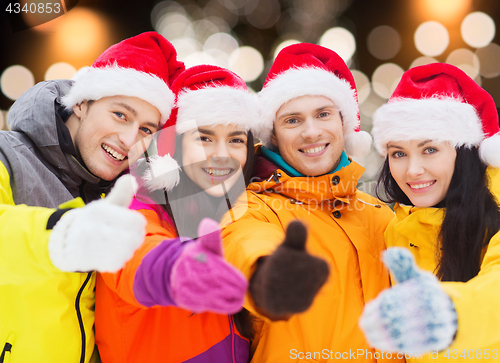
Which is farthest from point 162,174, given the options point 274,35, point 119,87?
point 274,35

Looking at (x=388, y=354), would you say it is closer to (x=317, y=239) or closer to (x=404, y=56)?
(x=317, y=239)

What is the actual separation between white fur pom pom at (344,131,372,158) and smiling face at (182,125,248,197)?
625 millimetres

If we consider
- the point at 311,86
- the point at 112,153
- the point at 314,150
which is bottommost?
the point at 112,153

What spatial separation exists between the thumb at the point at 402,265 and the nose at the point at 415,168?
66cm

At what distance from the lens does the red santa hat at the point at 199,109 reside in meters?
1.26

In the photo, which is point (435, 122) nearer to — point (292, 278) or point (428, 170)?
point (428, 170)

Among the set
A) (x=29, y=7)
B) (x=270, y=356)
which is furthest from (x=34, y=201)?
(x=29, y=7)

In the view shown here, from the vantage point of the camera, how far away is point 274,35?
14.1ft

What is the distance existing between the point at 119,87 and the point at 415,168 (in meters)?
1.22

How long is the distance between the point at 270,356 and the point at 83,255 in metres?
0.79

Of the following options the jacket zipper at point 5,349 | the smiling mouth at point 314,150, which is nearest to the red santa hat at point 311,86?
the smiling mouth at point 314,150

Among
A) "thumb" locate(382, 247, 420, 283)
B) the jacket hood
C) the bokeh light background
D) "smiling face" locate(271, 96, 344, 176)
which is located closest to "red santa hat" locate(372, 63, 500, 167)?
"smiling face" locate(271, 96, 344, 176)

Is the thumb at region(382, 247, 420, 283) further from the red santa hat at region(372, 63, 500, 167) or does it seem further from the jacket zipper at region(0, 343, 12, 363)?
the jacket zipper at region(0, 343, 12, 363)

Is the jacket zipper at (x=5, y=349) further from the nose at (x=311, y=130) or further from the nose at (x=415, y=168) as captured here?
the nose at (x=415, y=168)
